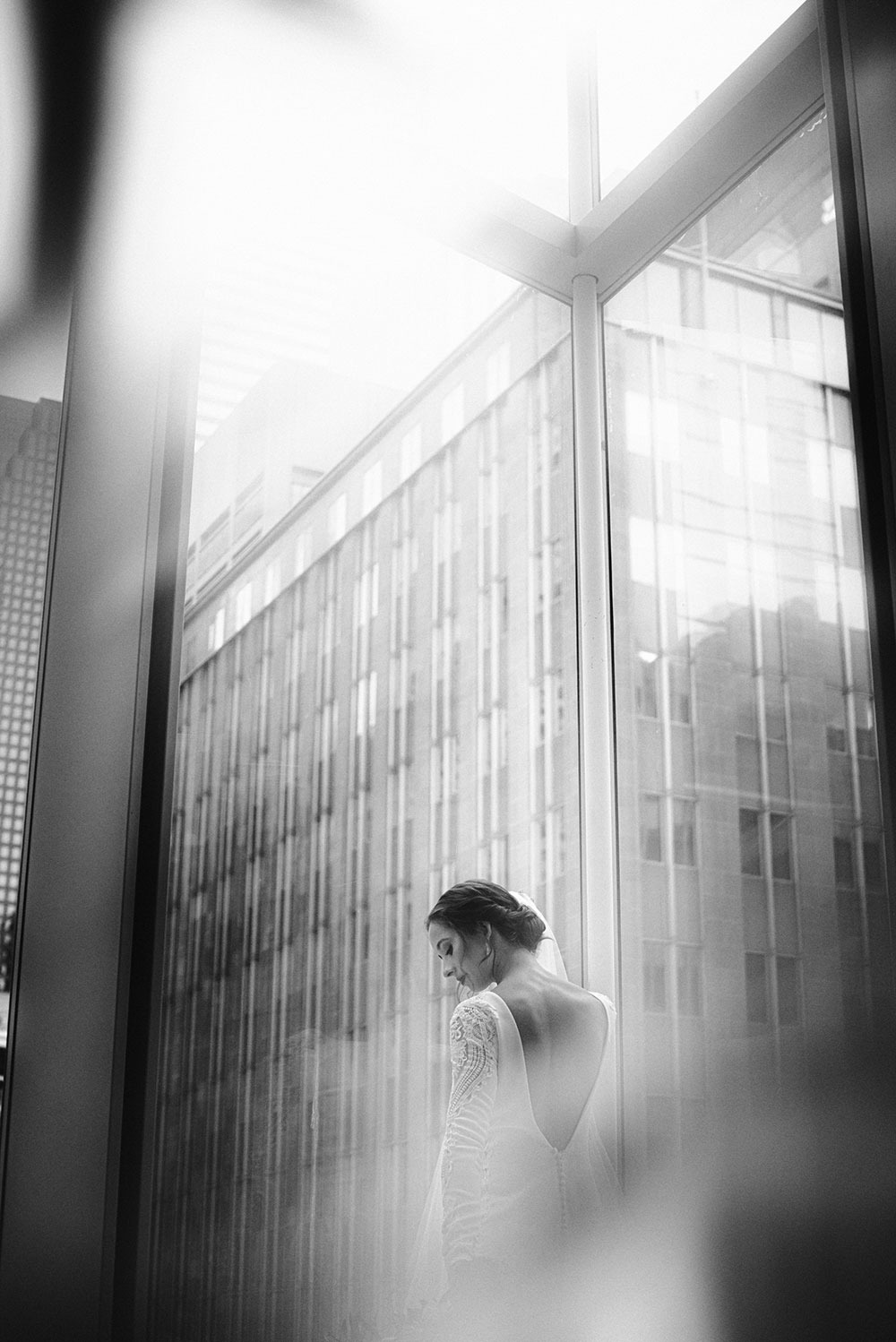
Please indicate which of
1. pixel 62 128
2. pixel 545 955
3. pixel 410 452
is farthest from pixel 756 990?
pixel 62 128

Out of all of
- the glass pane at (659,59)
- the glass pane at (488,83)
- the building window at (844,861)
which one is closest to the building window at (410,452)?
the glass pane at (488,83)

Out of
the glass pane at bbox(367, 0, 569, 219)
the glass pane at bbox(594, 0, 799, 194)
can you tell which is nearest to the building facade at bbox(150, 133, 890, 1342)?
the glass pane at bbox(594, 0, 799, 194)

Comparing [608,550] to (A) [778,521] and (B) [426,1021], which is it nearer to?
(A) [778,521]

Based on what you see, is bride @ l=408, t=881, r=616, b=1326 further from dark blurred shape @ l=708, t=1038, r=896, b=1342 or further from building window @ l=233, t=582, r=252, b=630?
building window @ l=233, t=582, r=252, b=630

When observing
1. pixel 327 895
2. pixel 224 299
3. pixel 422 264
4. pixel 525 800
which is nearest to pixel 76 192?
pixel 224 299

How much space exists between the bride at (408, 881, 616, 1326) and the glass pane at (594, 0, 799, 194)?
205 centimetres

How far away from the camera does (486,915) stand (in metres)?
2.96

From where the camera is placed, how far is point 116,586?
2.44 m

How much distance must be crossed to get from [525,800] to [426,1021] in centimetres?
59

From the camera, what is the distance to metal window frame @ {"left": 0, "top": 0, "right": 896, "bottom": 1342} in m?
2.10

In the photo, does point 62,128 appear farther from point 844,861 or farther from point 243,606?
point 844,861

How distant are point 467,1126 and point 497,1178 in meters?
0.12

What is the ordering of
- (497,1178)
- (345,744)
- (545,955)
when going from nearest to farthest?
(497,1178), (345,744), (545,955)

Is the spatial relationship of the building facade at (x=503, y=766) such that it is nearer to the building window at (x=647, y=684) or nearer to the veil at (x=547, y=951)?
the building window at (x=647, y=684)
